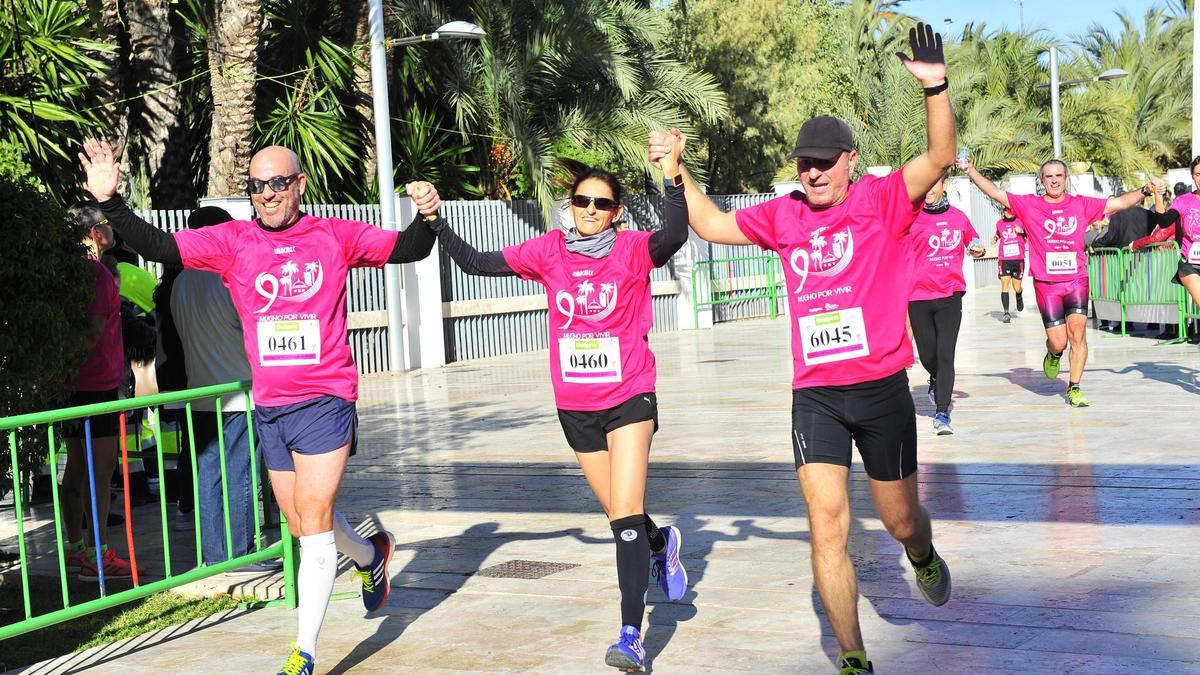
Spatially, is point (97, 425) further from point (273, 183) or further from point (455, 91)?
point (455, 91)

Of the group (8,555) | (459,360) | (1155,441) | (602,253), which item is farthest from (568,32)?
(602,253)

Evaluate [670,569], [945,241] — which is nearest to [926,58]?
[670,569]

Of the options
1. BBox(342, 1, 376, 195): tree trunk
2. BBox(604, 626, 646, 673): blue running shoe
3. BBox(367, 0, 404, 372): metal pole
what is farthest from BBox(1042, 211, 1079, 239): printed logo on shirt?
BBox(342, 1, 376, 195): tree trunk

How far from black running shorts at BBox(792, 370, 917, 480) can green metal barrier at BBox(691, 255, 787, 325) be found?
72.2 ft

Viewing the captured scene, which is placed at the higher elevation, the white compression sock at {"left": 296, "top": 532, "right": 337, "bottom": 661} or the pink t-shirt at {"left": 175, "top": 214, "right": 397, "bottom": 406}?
the pink t-shirt at {"left": 175, "top": 214, "right": 397, "bottom": 406}

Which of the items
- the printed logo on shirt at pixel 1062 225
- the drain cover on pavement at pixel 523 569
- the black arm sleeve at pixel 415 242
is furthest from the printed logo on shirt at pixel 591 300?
the printed logo on shirt at pixel 1062 225

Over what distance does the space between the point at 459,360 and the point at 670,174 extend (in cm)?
1666

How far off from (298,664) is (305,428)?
2.76ft

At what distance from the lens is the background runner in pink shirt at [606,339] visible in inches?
222

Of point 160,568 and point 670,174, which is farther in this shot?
point 160,568

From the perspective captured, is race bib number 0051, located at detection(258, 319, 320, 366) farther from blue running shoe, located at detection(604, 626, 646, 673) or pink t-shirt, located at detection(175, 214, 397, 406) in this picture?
blue running shoe, located at detection(604, 626, 646, 673)

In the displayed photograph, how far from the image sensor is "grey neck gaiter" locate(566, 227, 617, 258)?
583 centimetres

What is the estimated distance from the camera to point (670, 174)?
216 inches

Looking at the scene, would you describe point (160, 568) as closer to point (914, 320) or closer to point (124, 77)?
point (914, 320)
